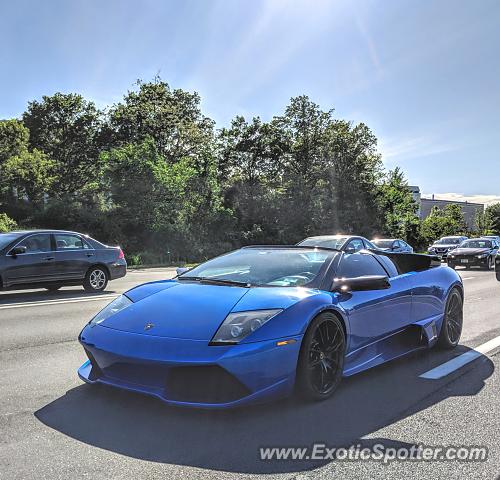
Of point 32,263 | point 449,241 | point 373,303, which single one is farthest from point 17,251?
point 449,241

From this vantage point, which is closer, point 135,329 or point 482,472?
point 482,472

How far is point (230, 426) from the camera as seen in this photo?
359cm

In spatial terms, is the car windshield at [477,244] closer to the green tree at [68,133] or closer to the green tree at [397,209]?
the green tree at [397,209]

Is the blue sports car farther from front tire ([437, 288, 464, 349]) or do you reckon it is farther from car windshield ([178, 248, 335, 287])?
front tire ([437, 288, 464, 349])

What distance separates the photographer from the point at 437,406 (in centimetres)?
412

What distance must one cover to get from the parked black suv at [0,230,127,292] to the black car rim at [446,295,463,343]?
26.7ft

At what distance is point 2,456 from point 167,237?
84.4 ft

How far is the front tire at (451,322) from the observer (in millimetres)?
5934

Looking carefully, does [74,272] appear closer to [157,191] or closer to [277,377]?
[277,377]

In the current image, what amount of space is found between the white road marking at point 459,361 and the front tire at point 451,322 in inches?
8.4

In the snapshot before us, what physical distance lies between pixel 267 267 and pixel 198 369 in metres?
1.61

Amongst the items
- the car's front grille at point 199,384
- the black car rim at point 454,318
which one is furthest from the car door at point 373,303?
the car's front grille at point 199,384

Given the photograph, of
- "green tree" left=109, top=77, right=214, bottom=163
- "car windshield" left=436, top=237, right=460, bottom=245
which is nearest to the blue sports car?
"car windshield" left=436, top=237, right=460, bottom=245

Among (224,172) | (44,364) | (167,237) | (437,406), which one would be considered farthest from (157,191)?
(437,406)
